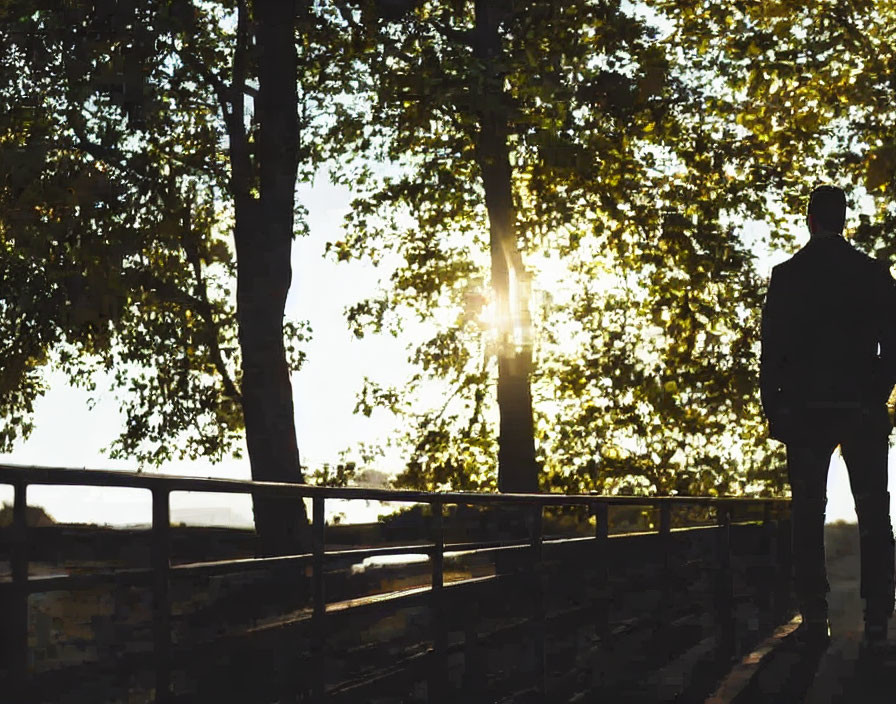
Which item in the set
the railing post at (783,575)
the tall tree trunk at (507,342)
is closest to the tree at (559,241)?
the tall tree trunk at (507,342)

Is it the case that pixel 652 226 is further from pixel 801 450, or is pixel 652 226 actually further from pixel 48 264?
pixel 801 450

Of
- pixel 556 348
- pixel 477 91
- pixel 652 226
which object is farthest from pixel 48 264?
pixel 556 348

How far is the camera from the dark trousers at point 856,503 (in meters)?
6.95

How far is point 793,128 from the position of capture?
22594mm

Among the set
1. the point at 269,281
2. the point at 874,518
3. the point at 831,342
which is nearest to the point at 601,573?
the point at 874,518

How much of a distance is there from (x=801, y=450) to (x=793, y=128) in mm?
16541

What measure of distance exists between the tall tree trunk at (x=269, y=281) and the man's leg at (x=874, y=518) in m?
9.66

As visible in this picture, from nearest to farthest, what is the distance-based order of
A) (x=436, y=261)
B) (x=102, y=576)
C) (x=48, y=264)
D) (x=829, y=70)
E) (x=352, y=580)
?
(x=102, y=576) → (x=352, y=580) → (x=48, y=264) → (x=829, y=70) → (x=436, y=261)

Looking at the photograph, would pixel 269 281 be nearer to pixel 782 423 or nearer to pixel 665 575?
pixel 665 575

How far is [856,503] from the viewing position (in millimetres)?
7047

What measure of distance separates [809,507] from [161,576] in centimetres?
410

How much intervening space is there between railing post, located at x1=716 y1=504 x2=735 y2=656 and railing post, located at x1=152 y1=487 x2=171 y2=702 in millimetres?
5780

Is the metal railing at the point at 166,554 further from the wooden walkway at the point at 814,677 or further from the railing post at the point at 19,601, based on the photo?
the wooden walkway at the point at 814,677

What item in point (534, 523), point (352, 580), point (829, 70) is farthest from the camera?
point (829, 70)
